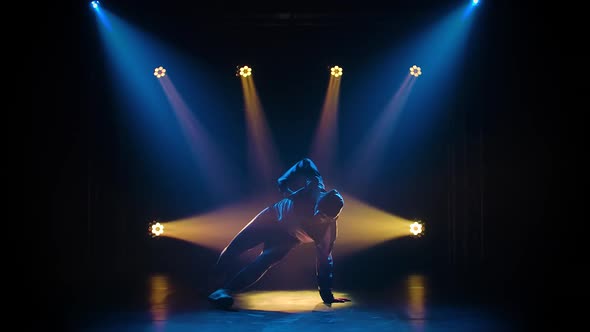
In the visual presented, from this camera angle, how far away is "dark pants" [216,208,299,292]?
195 inches

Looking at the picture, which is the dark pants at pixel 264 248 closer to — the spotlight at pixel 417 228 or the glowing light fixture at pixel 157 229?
the glowing light fixture at pixel 157 229

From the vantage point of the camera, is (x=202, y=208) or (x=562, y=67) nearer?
(x=562, y=67)

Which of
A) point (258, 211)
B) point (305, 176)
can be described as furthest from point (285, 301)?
point (258, 211)

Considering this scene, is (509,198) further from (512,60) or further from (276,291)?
(276,291)

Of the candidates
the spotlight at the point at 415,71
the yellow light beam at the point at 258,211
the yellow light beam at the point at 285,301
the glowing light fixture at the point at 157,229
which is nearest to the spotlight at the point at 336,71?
the spotlight at the point at 415,71

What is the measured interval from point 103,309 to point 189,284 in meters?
1.62

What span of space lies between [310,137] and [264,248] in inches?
112

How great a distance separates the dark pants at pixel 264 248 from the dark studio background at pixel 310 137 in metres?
1.53

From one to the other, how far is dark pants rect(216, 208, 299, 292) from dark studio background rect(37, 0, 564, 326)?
153cm

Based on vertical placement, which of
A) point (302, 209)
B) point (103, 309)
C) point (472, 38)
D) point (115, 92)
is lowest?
point (103, 309)

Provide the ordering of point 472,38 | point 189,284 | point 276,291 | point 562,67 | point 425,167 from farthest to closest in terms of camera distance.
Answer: point 425,167, point 472,38, point 562,67, point 189,284, point 276,291

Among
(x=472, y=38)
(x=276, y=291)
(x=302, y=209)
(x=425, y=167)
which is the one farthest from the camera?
(x=425, y=167)

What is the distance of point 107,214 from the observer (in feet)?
24.4

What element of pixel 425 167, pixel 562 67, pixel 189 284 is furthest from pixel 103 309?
pixel 562 67
